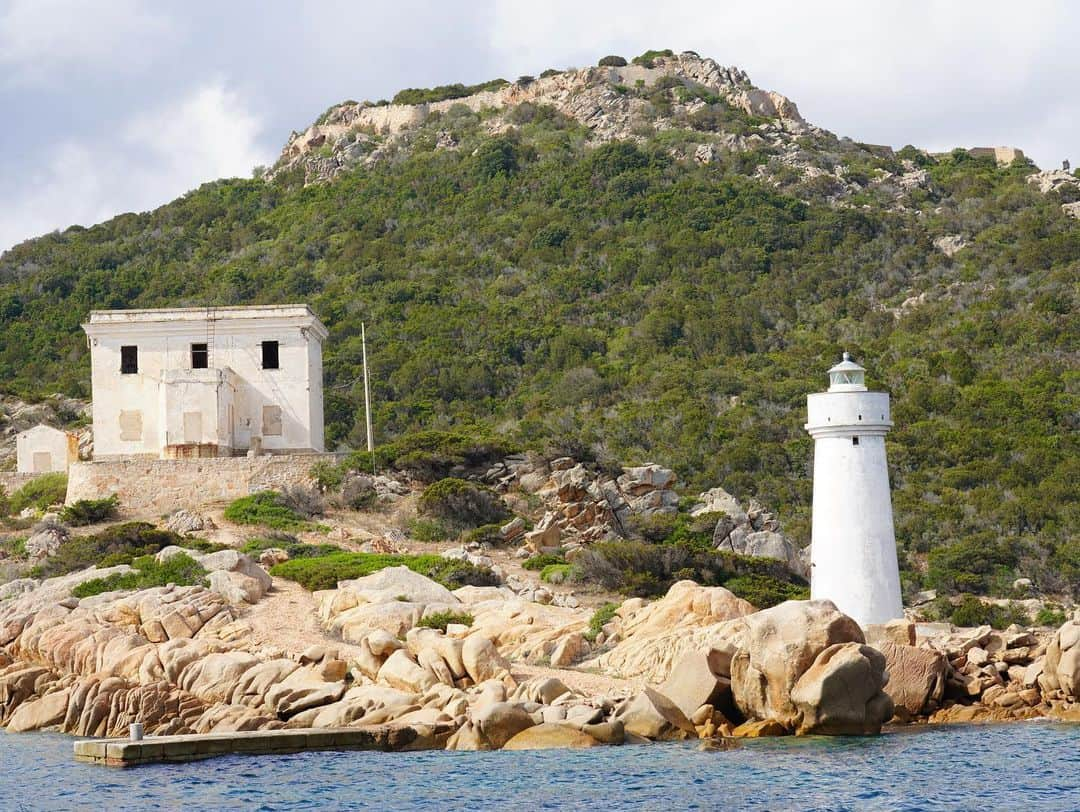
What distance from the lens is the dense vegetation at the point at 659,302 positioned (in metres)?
47.7

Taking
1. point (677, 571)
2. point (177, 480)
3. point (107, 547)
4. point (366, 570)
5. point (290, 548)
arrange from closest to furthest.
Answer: point (366, 570), point (677, 571), point (290, 548), point (107, 547), point (177, 480)

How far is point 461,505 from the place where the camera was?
3803 cm

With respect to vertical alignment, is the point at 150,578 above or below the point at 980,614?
above

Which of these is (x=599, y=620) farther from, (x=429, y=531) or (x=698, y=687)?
(x=429, y=531)

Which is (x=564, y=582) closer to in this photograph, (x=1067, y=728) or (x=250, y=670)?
(x=250, y=670)

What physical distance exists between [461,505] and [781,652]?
669 inches

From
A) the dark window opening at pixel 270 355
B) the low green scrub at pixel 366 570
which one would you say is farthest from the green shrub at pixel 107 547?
the dark window opening at pixel 270 355

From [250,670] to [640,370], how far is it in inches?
1386

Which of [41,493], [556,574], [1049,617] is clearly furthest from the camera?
[41,493]

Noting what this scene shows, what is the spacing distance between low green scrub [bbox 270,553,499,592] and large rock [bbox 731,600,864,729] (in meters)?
10.1

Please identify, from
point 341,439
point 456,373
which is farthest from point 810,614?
point 456,373

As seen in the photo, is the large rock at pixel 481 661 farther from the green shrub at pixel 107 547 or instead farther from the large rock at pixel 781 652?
the green shrub at pixel 107 547

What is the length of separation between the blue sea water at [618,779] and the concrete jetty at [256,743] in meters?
0.28

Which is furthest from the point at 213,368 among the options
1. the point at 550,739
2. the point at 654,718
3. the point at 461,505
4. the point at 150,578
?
the point at 654,718
